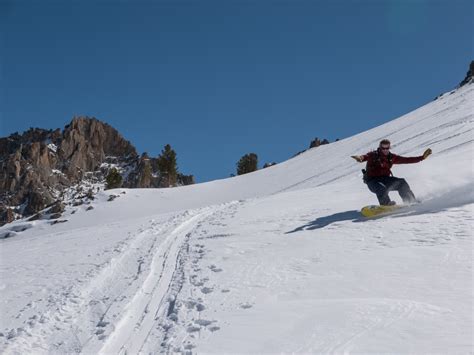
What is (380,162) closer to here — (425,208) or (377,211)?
(377,211)

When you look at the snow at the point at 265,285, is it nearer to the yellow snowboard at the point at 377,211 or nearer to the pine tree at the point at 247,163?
the yellow snowboard at the point at 377,211

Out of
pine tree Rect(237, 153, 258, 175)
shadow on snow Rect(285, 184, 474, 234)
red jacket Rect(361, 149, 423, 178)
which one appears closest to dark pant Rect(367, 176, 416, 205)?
red jacket Rect(361, 149, 423, 178)

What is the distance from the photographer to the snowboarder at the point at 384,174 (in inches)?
489

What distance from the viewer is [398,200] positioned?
14.0 m

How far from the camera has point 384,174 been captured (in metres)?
12.8

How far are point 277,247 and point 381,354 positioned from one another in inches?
212

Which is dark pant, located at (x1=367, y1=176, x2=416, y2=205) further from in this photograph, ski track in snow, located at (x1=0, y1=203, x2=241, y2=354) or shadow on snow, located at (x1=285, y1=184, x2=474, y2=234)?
ski track in snow, located at (x1=0, y1=203, x2=241, y2=354)

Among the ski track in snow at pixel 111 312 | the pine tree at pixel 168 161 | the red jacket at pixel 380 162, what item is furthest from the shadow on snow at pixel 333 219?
the pine tree at pixel 168 161

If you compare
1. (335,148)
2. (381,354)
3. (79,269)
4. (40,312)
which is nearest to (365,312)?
(381,354)

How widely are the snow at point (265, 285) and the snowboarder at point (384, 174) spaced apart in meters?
0.81

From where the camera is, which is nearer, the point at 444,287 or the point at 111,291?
the point at 444,287

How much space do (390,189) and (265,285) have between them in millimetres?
6535

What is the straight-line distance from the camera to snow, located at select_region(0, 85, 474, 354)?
532cm

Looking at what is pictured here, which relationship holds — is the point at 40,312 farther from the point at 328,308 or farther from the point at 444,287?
the point at 444,287
